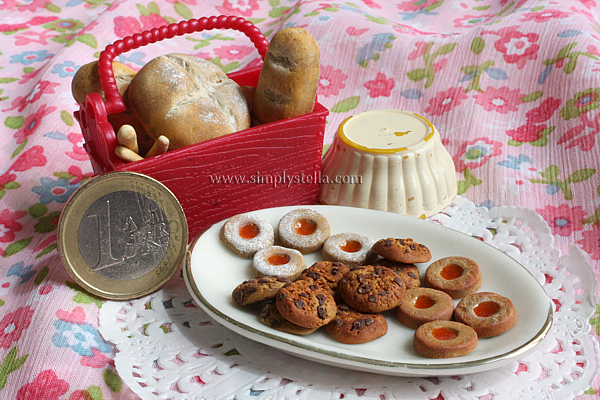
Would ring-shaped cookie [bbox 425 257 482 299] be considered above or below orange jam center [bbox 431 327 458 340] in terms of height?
below

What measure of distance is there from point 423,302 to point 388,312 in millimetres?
65

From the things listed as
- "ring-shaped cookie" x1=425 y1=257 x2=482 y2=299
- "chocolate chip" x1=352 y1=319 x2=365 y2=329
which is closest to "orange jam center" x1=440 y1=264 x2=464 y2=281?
"ring-shaped cookie" x1=425 y1=257 x2=482 y2=299

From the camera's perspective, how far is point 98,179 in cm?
99

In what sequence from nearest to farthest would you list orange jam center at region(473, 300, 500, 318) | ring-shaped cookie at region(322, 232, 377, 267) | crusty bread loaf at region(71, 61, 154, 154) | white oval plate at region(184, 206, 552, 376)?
white oval plate at region(184, 206, 552, 376), orange jam center at region(473, 300, 500, 318), ring-shaped cookie at region(322, 232, 377, 267), crusty bread loaf at region(71, 61, 154, 154)

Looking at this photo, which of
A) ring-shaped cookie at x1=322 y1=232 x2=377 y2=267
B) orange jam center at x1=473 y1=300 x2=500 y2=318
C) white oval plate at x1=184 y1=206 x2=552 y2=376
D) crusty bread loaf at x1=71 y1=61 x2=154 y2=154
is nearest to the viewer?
white oval plate at x1=184 y1=206 x2=552 y2=376

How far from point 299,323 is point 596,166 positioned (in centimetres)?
100

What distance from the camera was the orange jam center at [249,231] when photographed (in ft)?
3.65

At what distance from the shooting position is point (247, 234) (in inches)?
43.9

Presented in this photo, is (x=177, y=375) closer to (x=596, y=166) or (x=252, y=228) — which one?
(x=252, y=228)

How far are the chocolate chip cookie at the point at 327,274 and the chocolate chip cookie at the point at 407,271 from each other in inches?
3.4

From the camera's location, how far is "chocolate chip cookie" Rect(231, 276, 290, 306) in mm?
902

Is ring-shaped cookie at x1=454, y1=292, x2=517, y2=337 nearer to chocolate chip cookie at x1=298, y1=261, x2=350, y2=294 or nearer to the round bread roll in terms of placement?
chocolate chip cookie at x1=298, y1=261, x2=350, y2=294

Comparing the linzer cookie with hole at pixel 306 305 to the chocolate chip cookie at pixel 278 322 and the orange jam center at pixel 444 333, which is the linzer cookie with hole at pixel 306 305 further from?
the orange jam center at pixel 444 333

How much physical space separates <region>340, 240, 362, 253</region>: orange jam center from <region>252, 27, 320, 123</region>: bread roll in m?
0.32
